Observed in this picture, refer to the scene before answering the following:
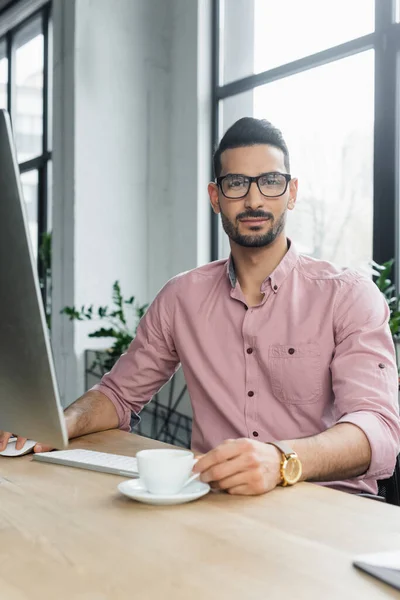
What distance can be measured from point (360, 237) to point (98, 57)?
2.06 m

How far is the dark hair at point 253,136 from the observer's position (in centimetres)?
190

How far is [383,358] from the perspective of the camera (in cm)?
163

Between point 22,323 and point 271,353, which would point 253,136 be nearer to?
point 271,353

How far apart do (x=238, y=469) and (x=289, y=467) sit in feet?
0.38

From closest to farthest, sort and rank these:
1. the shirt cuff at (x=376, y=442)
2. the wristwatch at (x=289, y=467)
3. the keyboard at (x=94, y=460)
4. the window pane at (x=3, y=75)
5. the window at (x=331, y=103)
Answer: the wristwatch at (x=289, y=467) < the keyboard at (x=94, y=460) < the shirt cuff at (x=376, y=442) < the window at (x=331, y=103) < the window pane at (x=3, y=75)

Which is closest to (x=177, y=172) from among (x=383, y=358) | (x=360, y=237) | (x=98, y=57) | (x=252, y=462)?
(x=98, y=57)

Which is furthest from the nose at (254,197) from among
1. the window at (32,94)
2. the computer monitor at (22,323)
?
the window at (32,94)

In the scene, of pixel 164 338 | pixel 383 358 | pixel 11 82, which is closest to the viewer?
pixel 383 358

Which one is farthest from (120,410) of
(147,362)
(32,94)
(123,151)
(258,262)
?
(32,94)

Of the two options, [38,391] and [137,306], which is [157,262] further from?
[38,391]

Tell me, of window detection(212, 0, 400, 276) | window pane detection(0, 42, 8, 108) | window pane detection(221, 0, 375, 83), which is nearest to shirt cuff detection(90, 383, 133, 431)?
window detection(212, 0, 400, 276)

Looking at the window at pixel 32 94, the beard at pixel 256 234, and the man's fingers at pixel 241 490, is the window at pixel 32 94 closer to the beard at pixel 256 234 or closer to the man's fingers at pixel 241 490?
the beard at pixel 256 234

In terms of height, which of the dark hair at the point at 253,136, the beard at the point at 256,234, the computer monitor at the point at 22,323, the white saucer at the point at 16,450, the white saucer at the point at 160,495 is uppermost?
the dark hair at the point at 253,136

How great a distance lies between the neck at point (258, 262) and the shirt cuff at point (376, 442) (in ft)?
1.79
